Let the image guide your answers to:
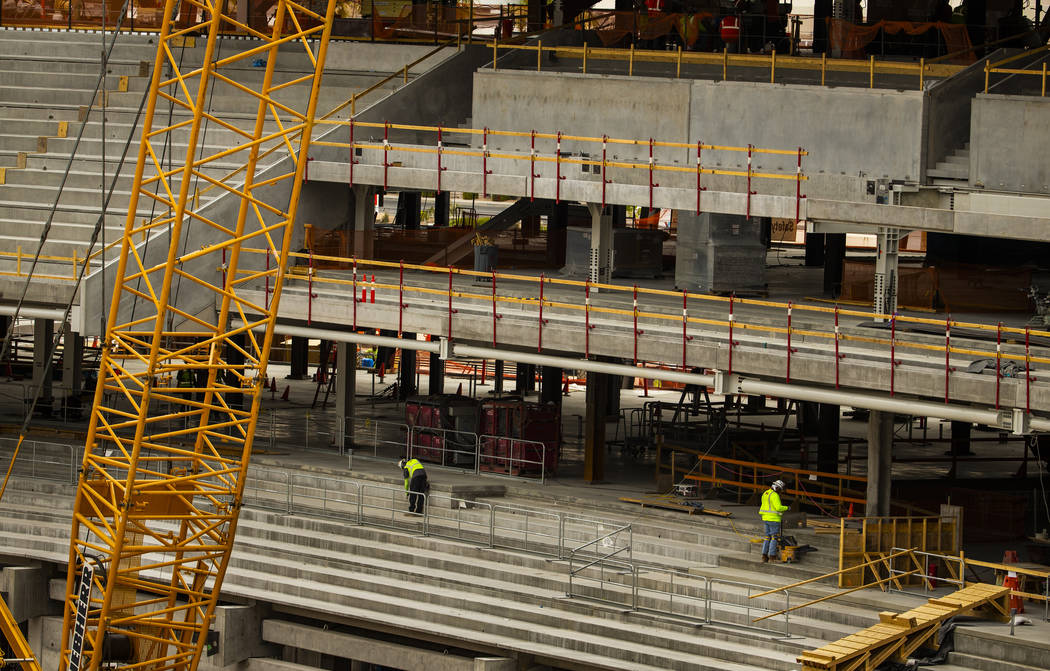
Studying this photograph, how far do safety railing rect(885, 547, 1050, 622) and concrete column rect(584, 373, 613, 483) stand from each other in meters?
8.74

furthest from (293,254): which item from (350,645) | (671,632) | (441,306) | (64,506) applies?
(671,632)

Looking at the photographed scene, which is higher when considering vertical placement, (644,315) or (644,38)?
(644,38)

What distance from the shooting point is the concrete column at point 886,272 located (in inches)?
1329

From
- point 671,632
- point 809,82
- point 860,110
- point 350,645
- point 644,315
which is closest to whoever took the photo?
point 671,632

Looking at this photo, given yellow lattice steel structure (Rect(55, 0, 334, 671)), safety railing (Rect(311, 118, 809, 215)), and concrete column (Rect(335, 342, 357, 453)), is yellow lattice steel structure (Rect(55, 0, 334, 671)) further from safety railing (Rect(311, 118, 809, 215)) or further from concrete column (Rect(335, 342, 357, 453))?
concrete column (Rect(335, 342, 357, 453))

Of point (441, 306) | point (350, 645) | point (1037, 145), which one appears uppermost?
point (1037, 145)

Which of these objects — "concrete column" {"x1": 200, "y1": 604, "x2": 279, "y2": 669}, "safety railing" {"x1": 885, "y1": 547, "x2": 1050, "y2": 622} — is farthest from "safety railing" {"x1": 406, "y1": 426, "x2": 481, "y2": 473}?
"safety railing" {"x1": 885, "y1": 547, "x2": 1050, "y2": 622}

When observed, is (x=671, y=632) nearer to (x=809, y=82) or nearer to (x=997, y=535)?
(x=997, y=535)

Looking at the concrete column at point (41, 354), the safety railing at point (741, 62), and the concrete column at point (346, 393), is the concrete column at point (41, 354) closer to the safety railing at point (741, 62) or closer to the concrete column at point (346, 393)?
the concrete column at point (346, 393)

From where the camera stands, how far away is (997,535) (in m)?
34.1

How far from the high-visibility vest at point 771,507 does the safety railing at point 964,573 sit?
2.01 m

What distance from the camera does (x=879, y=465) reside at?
32.4 meters

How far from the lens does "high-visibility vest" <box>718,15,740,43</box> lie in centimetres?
4331

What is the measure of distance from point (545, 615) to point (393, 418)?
18.5 metres
